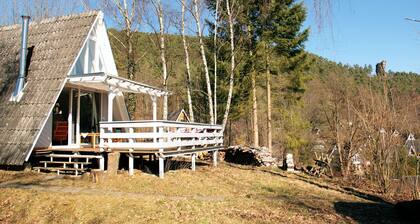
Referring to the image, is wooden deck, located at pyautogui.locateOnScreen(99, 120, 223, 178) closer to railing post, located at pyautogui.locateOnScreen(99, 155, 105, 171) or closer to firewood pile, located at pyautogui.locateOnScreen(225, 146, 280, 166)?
railing post, located at pyautogui.locateOnScreen(99, 155, 105, 171)

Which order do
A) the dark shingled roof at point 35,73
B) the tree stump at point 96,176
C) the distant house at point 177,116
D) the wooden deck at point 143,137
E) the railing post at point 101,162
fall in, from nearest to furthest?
the tree stump at point 96,176 → the dark shingled roof at point 35,73 → the wooden deck at point 143,137 → the railing post at point 101,162 → the distant house at point 177,116

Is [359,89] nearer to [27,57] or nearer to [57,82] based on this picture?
[57,82]

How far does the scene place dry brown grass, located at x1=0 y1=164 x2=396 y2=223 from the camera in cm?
809

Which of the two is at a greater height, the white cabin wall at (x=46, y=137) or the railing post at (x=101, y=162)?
the white cabin wall at (x=46, y=137)

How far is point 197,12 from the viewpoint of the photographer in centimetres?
1811

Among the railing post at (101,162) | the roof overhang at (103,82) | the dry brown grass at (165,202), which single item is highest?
the roof overhang at (103,82)

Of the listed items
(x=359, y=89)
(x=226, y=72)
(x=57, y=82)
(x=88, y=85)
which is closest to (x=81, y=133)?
(x=88, y=85)

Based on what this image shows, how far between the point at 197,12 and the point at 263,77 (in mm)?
11278

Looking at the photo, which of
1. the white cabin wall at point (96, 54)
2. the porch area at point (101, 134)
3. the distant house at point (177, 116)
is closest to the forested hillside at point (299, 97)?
the distant house at point (177, 116)

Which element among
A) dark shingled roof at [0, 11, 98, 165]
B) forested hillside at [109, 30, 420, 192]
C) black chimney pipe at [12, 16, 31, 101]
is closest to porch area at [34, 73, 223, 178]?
dark shingled roof at [0, 11, 98, 165]

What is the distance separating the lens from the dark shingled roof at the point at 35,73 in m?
11.4

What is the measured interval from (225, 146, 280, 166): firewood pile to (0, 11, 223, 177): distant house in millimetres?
4840

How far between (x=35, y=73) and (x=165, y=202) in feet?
23.4

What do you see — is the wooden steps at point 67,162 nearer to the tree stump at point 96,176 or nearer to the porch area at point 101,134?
the porch area at point 101,134
